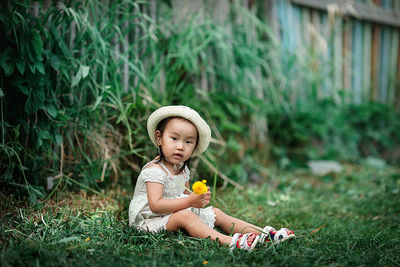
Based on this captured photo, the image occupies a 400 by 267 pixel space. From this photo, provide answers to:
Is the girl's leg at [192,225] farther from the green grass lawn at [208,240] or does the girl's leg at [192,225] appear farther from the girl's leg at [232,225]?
the girl's leg at [232,225]

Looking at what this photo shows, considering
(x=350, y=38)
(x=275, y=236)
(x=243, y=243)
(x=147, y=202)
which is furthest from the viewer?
(x=350, y=38)

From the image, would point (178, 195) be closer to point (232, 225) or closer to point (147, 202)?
point (147, 202)

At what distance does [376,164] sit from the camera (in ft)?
14.6

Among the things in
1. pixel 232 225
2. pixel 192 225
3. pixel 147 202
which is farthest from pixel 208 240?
pixel 147 202

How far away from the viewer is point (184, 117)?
2.07 m

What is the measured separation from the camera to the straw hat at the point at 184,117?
2051mm

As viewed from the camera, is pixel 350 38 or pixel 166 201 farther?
pixel 350 38

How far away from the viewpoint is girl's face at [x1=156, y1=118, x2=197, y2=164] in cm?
204

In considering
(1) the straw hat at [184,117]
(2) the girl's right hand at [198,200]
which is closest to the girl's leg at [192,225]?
(2) the girl's right hand at [198,200]

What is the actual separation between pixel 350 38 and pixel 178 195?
Result: 158 inches

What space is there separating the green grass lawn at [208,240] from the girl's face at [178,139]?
421 millimetres

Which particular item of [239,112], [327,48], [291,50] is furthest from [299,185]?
[327,48]

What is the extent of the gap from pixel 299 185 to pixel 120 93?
76.5 inches

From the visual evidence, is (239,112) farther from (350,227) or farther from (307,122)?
(350,227)
